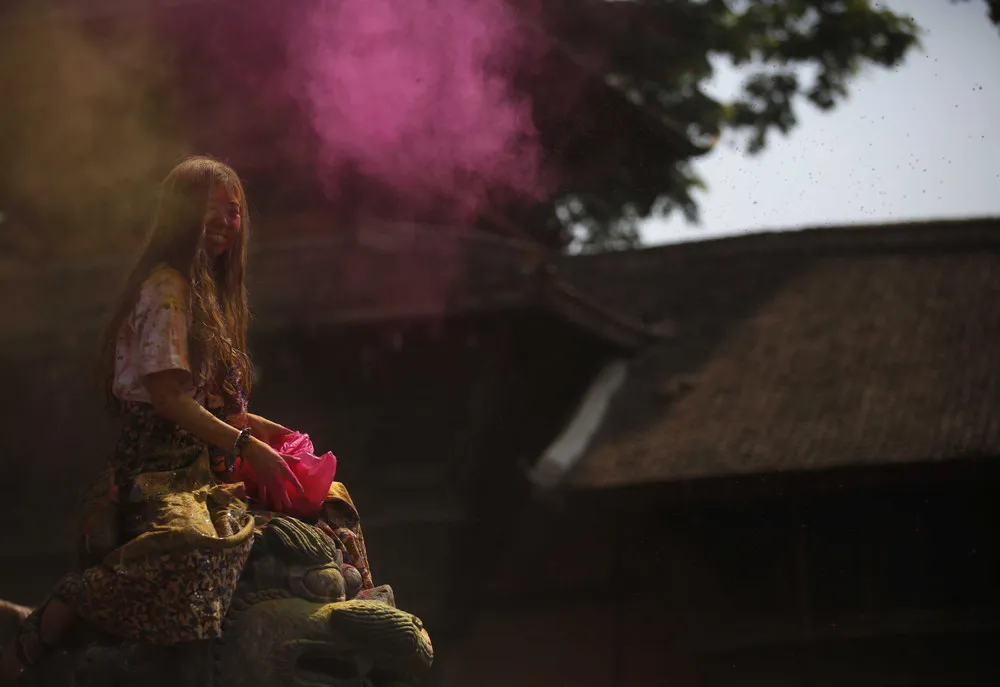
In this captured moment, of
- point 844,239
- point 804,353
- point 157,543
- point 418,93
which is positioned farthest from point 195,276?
point 844,239

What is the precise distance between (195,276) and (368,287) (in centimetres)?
615

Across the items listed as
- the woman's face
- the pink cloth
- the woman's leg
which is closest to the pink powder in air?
the woman's face

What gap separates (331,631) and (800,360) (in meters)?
7.34

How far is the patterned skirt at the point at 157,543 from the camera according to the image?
3.59m

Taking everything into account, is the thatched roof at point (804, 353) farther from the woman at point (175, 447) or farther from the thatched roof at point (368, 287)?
the woman at point (175, 447)

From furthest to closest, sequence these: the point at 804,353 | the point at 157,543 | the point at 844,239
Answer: the point at 844,239
the point at 804,353
the point at 157,543

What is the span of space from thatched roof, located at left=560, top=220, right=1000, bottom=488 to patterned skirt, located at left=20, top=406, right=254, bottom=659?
221 inches

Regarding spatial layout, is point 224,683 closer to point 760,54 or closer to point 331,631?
point 331,631

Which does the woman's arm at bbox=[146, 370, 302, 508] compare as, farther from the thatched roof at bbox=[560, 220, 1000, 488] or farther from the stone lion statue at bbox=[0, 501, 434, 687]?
the thatched roof at bbox=[560, 220, 1000, 488]

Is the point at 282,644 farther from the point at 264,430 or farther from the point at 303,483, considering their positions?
the point at 264,430

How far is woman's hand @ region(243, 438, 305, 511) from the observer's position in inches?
146

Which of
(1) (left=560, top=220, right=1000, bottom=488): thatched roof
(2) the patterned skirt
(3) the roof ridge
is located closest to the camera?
(2) the patterned skirt

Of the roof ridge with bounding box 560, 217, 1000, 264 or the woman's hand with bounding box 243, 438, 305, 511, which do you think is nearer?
the woman's hand with bounding box 243, 438, 305, 511

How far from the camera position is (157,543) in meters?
3.60
